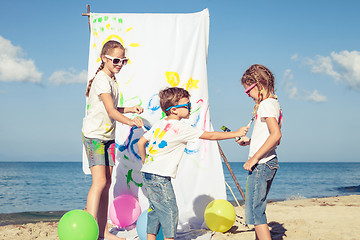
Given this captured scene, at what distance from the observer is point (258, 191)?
278 centimetres

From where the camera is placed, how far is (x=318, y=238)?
3.68 metres

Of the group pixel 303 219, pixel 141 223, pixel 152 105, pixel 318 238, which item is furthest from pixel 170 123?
pixel 303 219

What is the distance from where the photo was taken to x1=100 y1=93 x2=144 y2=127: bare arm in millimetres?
3039

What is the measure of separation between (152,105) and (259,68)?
1782mm

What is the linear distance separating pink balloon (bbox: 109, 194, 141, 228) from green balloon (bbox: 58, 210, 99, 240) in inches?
43.7

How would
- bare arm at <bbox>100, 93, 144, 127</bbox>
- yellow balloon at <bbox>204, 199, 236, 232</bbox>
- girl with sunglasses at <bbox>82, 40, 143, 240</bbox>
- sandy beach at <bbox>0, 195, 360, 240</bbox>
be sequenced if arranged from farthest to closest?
1. sandy beach at <bbox>0, 195, 360, 240</bbox>
2. yellow balloon at <bbox>204, 199, 236, 232</bbox>
3. girl with sunglasses at <bbox>82, 40, 143, 240</bbox>
4. bare arm at <bbox>100, 93, 144, 127</bbox>

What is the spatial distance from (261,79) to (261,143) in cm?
51

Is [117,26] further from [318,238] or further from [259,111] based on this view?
[318,238]

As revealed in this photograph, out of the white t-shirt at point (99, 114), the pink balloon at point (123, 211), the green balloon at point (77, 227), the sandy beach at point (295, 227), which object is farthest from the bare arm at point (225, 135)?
the pink balloon at point (123, 211)

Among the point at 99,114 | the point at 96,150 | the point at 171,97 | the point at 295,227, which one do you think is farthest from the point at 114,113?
the point at 295,227

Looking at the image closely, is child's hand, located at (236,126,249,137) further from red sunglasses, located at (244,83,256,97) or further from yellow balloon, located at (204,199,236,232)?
yellow balloon, located at (204,199,236,232)

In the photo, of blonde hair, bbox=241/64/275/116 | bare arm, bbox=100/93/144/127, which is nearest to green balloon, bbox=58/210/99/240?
bare arm, bbox=100/93/144/127

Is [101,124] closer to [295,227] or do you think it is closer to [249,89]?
[249,89]

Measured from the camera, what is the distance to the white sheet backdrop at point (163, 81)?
427 centimetres
